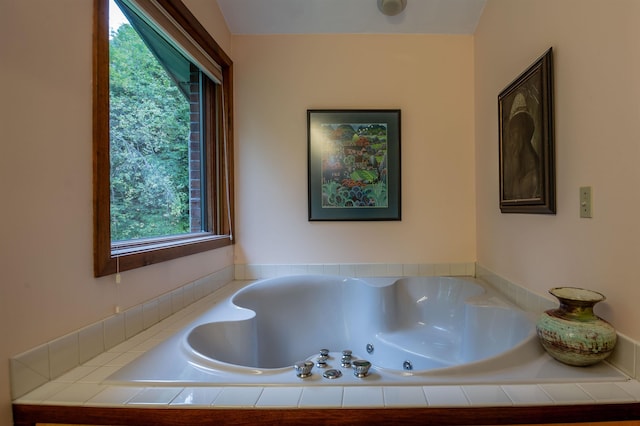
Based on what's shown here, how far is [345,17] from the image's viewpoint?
6.55 ft

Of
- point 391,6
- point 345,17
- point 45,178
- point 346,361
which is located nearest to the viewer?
point 45,178

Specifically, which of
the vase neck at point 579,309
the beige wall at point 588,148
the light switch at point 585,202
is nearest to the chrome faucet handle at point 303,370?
the vase neck at point 579,309

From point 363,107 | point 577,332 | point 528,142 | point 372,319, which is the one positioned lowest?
point 372,319

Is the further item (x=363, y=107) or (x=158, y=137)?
(x=363, y=107)

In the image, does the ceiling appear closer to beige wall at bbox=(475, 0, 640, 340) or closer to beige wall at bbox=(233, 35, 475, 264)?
beige wall at bbox=(233, 35, 475, 264)

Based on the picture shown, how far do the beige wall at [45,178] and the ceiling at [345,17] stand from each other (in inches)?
47.9

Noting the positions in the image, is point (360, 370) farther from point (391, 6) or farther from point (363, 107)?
point (391, 6)

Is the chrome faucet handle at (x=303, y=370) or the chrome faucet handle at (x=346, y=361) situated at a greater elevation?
the chrome faucet handle at (x=303, y=370)

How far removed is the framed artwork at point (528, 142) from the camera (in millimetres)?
1271

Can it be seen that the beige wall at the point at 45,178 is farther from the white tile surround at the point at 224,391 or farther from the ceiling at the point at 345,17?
the ceiling at the point at 345,17

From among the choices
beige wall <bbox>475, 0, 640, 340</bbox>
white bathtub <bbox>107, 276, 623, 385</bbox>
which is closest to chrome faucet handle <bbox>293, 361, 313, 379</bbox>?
white bathtub <bbox>107, 276, 623, 385</bbox>

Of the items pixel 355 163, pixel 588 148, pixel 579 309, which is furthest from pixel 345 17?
pixel 579 309

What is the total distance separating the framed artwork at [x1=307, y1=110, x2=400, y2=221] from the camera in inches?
82.4

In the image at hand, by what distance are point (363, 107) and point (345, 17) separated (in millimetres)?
600
